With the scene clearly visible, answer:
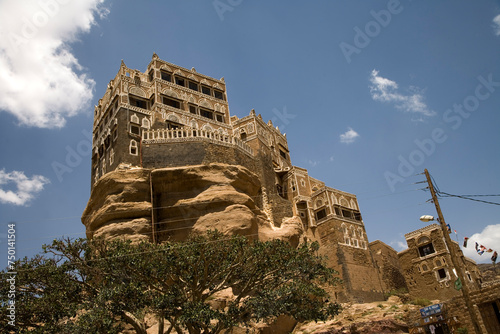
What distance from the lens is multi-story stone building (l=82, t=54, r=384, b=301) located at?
27.9 m

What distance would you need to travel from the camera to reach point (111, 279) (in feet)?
64.2

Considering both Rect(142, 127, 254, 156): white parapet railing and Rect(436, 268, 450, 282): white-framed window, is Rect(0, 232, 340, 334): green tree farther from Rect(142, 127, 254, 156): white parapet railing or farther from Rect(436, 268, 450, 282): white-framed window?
Rect(436, 268, 450, 282): white-framed window

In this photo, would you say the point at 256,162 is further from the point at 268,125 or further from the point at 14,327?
the point at 14,327

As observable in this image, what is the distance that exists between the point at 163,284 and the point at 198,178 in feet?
34.4

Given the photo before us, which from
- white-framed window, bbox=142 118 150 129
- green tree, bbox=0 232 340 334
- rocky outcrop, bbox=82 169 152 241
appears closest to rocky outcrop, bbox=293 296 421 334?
green tree, bbox=0 232 340 334

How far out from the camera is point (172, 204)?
94.4ft

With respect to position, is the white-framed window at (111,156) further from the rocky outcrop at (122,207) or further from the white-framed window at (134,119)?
the rocky outcrop at (122,207)

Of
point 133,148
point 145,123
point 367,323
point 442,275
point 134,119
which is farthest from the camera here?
point 442,275

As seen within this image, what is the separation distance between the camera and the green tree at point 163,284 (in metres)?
18.0

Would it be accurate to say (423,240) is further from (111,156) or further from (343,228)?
(111,156)

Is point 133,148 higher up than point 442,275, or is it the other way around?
point 133,148

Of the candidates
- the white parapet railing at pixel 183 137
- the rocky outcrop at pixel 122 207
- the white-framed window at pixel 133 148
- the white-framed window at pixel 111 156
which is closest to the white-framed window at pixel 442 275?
the white parapet railing at pixel 183 137

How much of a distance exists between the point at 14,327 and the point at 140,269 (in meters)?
5.52

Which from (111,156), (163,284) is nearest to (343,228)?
(111,156)
